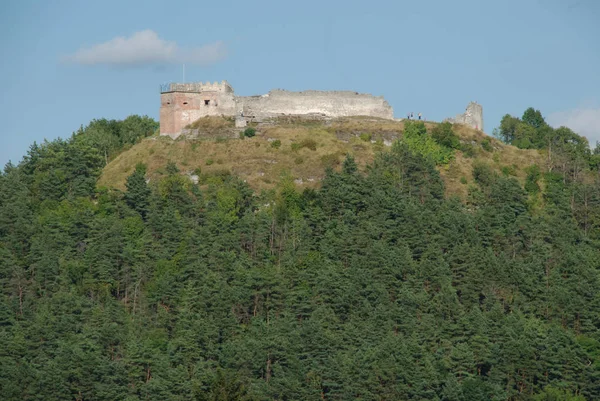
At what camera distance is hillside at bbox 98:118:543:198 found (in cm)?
9150

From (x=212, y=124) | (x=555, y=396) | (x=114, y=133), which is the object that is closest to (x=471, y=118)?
(x=212, y=124)

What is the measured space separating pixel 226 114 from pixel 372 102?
10829mm

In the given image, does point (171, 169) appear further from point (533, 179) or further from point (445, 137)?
point (533, 179)

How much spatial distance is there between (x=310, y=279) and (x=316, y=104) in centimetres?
2329

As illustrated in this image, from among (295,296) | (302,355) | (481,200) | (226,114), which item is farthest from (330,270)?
(226,114)

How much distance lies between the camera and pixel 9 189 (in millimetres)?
→ 91000

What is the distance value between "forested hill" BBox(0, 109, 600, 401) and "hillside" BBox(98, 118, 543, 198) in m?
0.42

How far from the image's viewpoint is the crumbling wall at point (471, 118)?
100056 millimetres

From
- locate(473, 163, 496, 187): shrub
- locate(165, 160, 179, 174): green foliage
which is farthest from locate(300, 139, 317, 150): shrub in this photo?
locate(473, 163, 496, 187): shrub

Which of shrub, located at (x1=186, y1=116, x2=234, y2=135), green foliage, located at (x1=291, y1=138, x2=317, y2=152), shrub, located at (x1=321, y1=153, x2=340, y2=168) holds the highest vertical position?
shrub, located at (x1=186, y1=116, x2=234, y2=135)

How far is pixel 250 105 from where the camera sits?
97875 mm

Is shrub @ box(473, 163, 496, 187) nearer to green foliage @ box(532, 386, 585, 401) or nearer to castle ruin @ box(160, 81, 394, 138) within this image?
→ castle ruin @ box(160, 81, 394, 138)

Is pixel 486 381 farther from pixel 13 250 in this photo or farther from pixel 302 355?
pixel 13 250

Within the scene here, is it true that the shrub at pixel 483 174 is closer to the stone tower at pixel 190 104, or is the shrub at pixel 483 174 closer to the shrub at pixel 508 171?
the shrub at pixel 508 171
